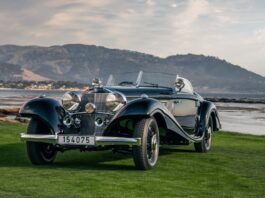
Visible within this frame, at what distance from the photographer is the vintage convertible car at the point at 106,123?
A: 9.59 meters

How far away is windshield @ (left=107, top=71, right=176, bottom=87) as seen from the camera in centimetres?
1242

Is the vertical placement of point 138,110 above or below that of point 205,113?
above

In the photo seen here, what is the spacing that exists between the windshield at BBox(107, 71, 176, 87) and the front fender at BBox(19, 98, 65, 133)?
7.70 ft

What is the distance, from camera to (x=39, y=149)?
1055 cm

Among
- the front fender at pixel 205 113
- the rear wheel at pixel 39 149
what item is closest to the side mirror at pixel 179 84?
the front fender at pixel 205 113

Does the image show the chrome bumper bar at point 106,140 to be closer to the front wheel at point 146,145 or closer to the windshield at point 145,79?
the front wheel at point 146,145

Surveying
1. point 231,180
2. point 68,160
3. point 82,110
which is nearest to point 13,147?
point 68,160

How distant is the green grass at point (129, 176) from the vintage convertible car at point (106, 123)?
0.43 meters

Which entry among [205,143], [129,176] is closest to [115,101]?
[129,176]

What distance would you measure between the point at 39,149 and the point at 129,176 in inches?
103

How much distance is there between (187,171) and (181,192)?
7.43 ft

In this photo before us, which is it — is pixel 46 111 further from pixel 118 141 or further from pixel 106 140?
pixel 118 141

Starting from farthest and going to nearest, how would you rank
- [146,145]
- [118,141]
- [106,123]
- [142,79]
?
[142,79] → [106,123] → [146,145] → [118,141]

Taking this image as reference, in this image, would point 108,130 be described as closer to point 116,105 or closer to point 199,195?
point 116,105
